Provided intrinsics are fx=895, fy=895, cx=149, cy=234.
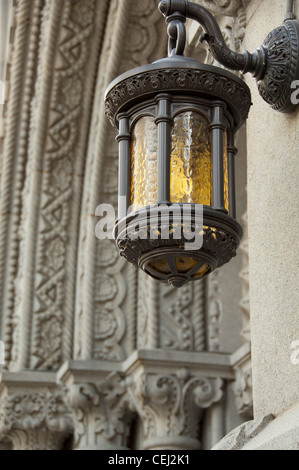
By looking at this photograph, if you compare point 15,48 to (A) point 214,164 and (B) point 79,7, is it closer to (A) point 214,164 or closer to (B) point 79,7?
(B) point 79,7

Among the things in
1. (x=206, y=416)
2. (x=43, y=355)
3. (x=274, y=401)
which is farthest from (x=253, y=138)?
(x=43, y=355)

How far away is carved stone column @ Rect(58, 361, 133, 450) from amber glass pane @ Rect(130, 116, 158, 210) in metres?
2.44

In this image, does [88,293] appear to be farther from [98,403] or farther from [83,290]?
[98,403]

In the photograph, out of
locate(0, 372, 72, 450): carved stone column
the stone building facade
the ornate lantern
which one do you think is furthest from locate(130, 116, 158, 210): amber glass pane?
locate(0, 372, 72, 450): carved stone column

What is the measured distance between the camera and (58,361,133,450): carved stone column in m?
4.52

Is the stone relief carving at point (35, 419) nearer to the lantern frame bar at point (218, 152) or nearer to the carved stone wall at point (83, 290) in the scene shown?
the carved stone wall at point (83, 290)

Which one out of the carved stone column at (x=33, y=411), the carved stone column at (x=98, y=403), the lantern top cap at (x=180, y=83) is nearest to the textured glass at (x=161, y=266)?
the lantern top cap at (x=180, y=83)

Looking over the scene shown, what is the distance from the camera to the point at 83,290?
485cm

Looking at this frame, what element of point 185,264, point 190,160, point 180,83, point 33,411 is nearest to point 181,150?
point 190,160

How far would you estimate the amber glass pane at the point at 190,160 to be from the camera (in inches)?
82.4

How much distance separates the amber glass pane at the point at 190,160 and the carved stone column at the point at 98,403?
2545 millimetres

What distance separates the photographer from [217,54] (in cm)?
219

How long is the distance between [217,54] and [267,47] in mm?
150

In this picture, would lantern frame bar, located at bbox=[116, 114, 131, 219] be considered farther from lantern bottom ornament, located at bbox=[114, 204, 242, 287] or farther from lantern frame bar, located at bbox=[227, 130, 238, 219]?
lantern frame bar, located at bbox=[227, 130, 238, 219]
